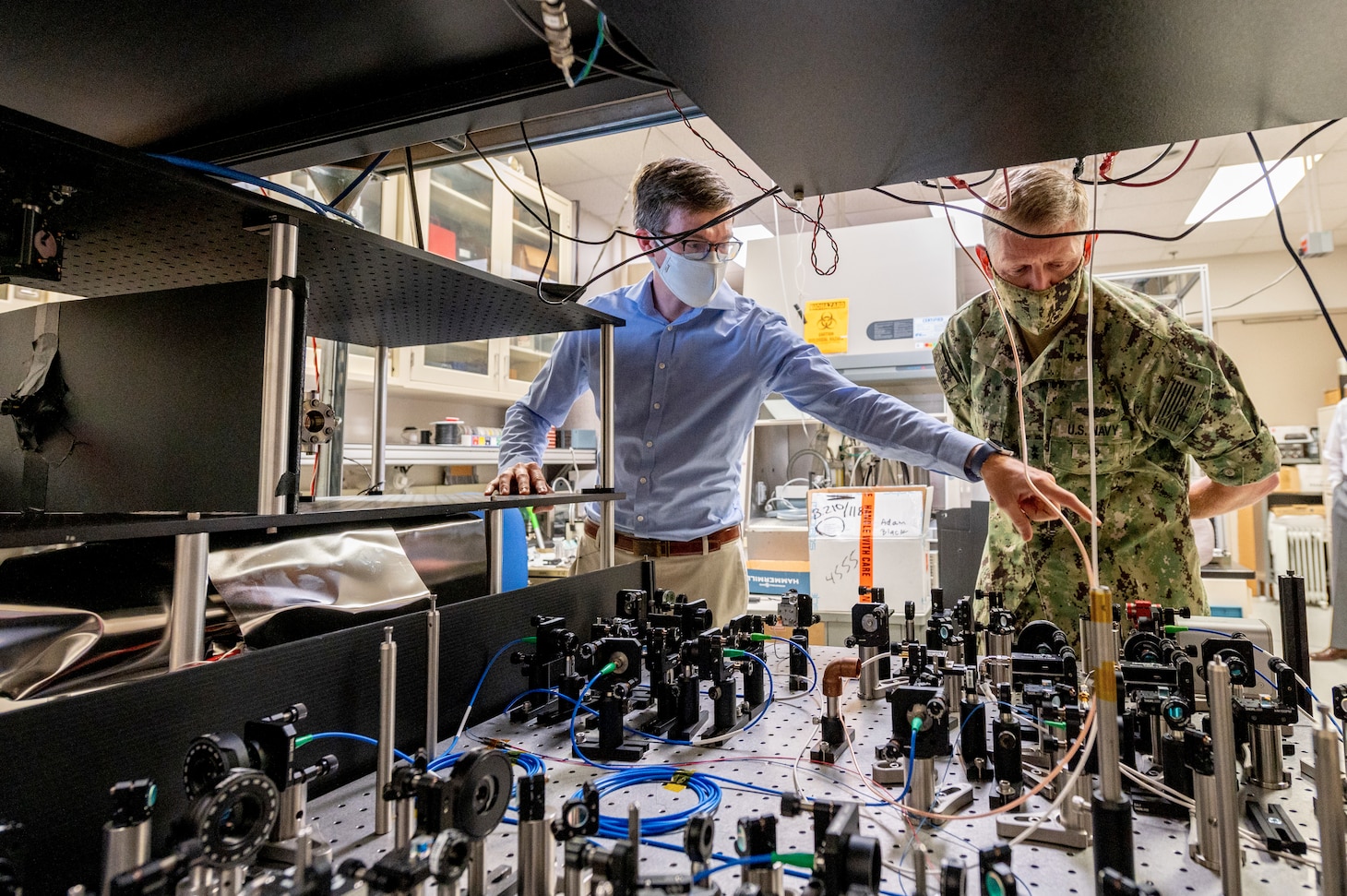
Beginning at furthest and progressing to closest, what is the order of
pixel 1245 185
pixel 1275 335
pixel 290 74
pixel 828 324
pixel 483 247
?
1. pixel 1275 335
2. pixel 1245 185
3. pixel 483 247
4. pixel 828 324
5. pixel 290 74

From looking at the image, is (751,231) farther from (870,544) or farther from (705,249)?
(705,249)

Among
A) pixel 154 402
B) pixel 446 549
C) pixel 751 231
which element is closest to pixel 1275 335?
pixel 751 231

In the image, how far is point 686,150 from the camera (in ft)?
11.9

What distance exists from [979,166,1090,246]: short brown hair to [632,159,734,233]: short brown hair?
57 centimetres

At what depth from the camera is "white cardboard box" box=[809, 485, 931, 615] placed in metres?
2.46

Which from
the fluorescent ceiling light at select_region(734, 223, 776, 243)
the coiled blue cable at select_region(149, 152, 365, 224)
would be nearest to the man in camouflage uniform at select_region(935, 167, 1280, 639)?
the coiled blue cable at select_region(149, 152, 365, 224)

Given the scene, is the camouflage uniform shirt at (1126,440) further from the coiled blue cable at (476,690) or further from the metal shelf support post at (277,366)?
the metal shelf support post at (277,366)

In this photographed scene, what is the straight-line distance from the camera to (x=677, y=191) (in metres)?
1.55

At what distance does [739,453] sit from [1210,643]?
1092 mm

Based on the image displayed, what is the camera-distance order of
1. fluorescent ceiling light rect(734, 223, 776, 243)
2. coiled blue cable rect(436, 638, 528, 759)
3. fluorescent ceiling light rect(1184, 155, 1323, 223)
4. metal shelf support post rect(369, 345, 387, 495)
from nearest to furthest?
coiled blue cable rect(436, 638, 528, 759), metal shelf support post rect(369, 345, 387, 495), fluorescent ceiling light rect(1184, 155, 1323, 223), fluorescent ceiling light rect(734, 223, 776, 243)

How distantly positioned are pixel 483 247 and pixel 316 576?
2670mm

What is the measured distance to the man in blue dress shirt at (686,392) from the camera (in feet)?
5.17

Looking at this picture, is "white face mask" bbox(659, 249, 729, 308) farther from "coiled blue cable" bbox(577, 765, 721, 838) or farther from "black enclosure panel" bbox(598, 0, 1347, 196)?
"coiled blue cable" bbox(577, 765, 721, 838)

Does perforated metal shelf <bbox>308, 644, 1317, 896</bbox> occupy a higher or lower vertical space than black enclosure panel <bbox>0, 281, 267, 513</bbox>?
lower
